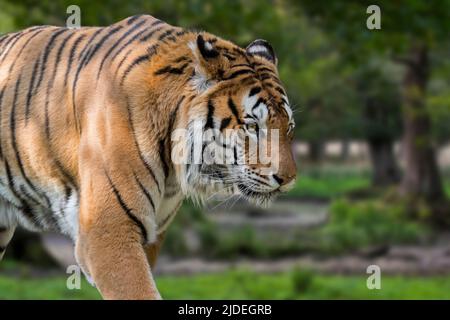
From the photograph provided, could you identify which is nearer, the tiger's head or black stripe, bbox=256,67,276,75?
the tiger's head

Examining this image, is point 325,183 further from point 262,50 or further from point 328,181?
point 262,50

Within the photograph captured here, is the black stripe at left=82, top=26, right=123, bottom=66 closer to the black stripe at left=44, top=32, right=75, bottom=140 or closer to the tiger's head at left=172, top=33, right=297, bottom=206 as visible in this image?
the black stripe at left=44, top=32, right=75, bottom=140

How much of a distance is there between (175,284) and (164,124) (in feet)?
25.0

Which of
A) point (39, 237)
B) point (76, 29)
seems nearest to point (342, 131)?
point (39, 237)

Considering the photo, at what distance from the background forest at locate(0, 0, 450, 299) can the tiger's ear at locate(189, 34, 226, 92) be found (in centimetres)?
79

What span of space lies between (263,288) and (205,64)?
7208 mm

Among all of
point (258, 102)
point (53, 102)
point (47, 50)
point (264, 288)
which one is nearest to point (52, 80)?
point (53, 102)

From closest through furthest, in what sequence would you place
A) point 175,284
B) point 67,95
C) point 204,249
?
1. point 67,95
2. point 175,284
3. point 204,249

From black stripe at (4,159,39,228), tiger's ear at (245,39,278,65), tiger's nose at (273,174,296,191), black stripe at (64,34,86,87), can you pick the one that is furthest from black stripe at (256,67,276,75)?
black stripe at (4,159,39,228)

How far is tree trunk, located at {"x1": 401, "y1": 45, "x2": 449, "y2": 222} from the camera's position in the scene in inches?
719

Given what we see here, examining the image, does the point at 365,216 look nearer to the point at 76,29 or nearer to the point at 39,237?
the point at 39,237

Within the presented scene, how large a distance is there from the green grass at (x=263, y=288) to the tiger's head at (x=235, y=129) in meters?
5.09

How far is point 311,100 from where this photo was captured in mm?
22531
